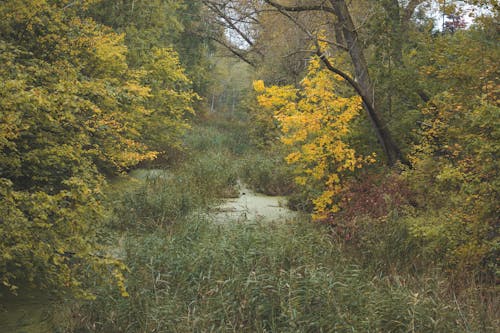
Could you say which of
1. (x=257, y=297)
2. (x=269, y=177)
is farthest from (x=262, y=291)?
(x=269, y=177)

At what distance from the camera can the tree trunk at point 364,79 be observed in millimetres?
8867

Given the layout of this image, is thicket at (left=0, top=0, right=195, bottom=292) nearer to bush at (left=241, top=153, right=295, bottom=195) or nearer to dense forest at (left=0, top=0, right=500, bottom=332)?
dense forest at (left=0, top=0, right=500, bottom=332)

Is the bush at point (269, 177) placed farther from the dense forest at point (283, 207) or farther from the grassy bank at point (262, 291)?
the grassy bank at point (262, 291)

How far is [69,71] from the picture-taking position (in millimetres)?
5441

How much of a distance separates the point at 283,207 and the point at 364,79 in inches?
120

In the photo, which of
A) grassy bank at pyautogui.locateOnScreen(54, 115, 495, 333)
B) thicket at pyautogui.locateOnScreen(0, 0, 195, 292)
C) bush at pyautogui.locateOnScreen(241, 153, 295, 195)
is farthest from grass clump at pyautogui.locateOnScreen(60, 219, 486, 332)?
bush at pyautogui.locateOnScreen(241, 153, 295, 195)

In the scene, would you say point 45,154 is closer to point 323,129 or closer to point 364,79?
point 323,129

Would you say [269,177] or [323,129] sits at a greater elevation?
[323,129]

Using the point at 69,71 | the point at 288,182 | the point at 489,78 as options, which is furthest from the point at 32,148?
the point at 288,182

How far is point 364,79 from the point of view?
30.7 ft

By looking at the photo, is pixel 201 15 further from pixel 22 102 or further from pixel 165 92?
pixel 22 102

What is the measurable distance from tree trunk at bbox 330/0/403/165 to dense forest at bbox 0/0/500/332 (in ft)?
0.13

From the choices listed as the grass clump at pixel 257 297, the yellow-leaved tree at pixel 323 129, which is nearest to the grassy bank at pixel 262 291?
the grass clump at pixel 257 297

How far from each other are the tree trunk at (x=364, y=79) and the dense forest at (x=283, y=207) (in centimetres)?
4
